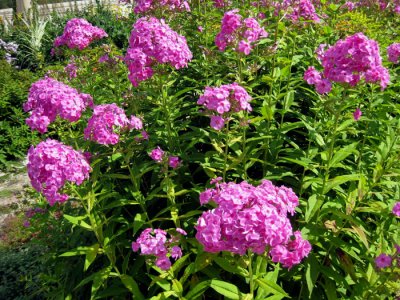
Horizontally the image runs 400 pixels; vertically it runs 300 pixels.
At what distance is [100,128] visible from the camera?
2979mm

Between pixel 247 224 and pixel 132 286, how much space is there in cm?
138

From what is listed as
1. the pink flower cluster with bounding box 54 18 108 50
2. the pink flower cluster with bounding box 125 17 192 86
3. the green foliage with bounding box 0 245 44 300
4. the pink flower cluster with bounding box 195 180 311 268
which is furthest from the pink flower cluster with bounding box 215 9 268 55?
the green foliage with bounding box 0 245 44 300

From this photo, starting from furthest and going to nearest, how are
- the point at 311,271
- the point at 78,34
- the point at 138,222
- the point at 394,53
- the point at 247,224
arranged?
1. the point at 78,34
2. the point at 394,53
3. the point at 138,222
4. the point at 311,271
5. the point at 247,224

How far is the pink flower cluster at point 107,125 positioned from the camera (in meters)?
2.97

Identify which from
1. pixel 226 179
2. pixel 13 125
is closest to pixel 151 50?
pixel 226 179

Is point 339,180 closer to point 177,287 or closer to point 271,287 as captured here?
point 271,287

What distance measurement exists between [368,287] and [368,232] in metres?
0.42

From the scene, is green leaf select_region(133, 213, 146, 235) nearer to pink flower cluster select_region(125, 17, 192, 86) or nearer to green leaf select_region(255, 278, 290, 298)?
green leaf select_region(255, 278, 290, 298)

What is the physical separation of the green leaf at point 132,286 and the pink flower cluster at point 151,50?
1.53 m

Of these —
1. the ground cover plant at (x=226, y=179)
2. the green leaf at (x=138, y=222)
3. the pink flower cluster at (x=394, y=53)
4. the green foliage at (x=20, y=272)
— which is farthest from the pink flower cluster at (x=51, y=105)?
the pink flower cluster at (x=394, y=53)

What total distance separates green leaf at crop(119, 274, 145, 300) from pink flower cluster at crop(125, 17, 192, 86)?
1.53 metres

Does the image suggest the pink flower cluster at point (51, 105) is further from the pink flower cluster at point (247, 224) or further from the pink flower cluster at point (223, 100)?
the pink flower cluster at point (247, 224)

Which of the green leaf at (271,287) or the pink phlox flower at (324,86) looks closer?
the green leaf at (271,287)

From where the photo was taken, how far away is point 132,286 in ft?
9.97
